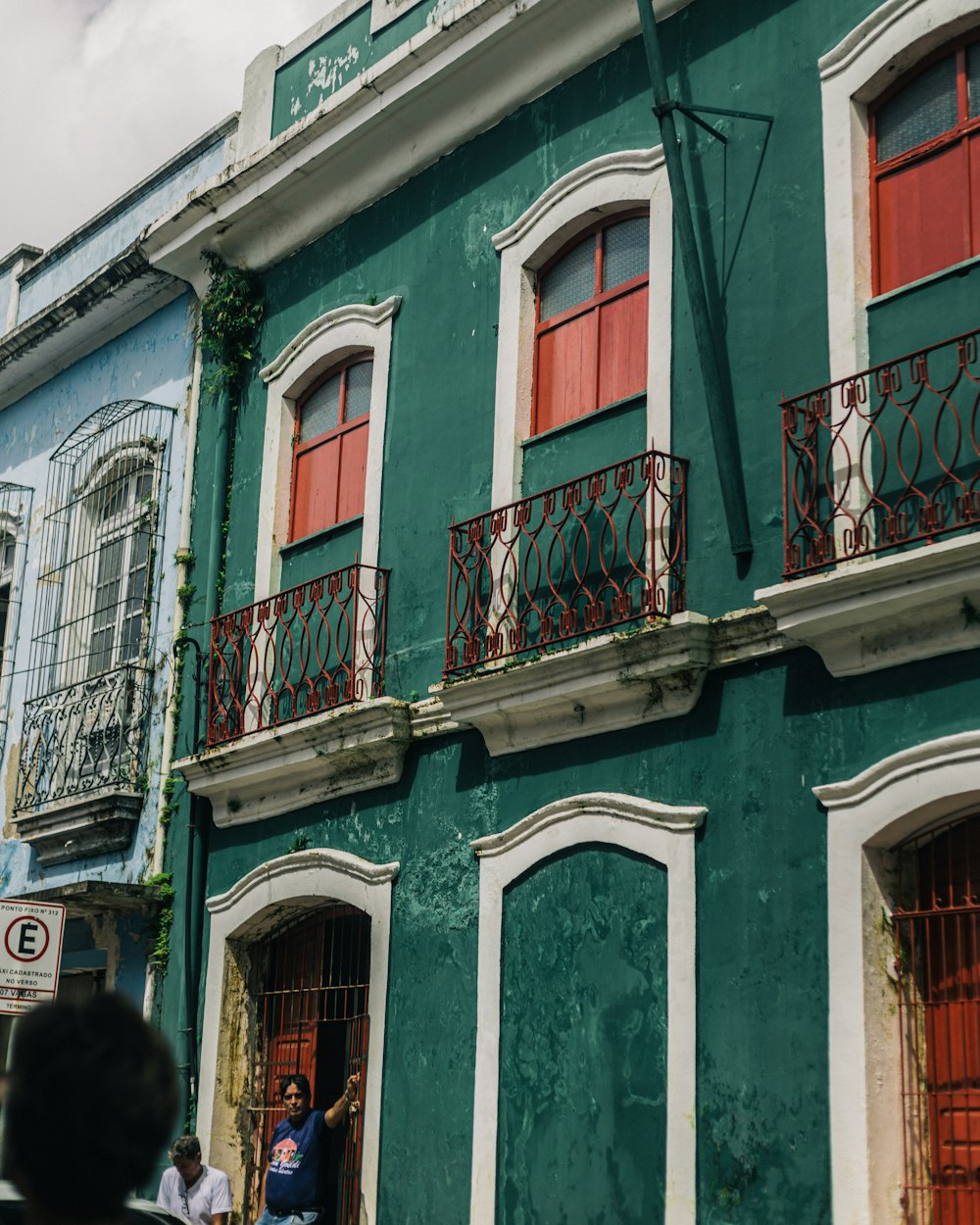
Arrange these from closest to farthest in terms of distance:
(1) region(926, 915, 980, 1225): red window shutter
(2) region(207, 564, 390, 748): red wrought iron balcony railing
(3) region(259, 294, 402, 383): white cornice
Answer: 1. (1) region(926, 915, 980, 1225): red window shutter
2. (2) region(207, 564, 390, 748): red wrought iron balcony railing
3. (3) region(259, 294, 402, 383): white cornice

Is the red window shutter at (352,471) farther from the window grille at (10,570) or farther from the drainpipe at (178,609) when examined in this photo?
the window grille at (10,570)

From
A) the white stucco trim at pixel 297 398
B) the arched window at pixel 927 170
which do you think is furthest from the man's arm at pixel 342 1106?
the arched window at pixel 927 170

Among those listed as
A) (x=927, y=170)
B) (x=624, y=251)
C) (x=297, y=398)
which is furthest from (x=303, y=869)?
(x=927, y=170)

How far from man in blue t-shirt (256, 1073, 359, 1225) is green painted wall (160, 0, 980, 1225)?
40 cm

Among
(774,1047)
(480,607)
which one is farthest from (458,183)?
(774,1047)

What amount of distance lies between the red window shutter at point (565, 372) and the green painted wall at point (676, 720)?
25 centimetres

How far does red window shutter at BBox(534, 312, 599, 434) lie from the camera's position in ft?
35.6

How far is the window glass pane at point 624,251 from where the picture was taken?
35.2 ft

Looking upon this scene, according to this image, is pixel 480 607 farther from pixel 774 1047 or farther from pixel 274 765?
pixel 774 1047

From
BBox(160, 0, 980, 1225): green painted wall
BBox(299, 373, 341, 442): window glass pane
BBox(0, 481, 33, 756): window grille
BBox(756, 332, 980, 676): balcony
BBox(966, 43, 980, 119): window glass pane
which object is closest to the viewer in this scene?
BBox(756, 332, 980, 676): balcony

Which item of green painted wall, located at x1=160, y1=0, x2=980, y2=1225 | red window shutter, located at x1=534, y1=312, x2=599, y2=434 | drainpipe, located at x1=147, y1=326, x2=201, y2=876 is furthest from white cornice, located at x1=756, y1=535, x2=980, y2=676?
drainpipe, located at x1=147, y1=326, x2=201, y2=876

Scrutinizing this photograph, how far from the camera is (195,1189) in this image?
1062 centimetres

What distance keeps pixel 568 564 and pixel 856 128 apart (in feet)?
9.11

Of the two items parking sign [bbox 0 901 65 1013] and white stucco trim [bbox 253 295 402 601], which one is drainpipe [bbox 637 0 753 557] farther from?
parking sign [bbox 0 901 65 1013]
